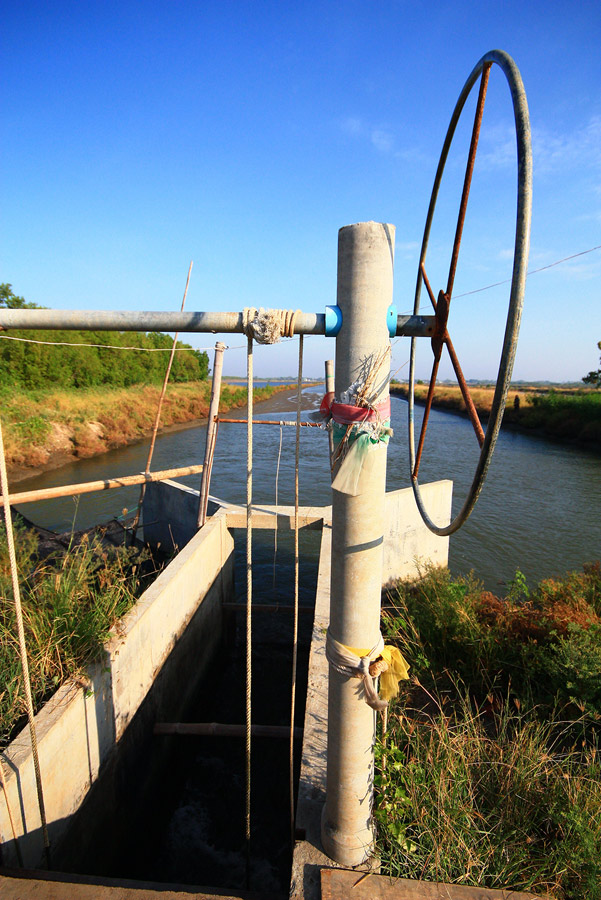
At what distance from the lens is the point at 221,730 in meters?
3.89

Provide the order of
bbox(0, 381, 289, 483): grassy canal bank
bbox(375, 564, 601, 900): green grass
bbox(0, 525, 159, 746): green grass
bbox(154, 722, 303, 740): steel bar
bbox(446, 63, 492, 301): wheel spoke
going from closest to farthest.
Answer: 1. bbox(446, 63, 492, 301): wheel spoke
2. bbox(375, 564, 601, 900): green grass
3. bbox(0, 525, 159, 746): green grass
4. bbox(154, 722, 303, 740): steel bar
5. bbox(0, 381, 289, 483): grassy canal bank

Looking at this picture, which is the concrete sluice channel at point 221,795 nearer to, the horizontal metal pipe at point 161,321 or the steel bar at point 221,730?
the steel bar at point 221,730

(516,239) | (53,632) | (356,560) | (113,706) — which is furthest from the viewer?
(113,706)

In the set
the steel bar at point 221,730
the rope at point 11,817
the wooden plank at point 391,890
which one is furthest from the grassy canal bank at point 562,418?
the rope at point 11,817

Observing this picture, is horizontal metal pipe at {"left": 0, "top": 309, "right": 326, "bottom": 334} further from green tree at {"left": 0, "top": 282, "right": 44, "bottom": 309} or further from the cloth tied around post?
green tree at {"left": 0, "top": 282, "right": 44, "bottom": 309}

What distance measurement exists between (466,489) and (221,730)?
1280 cm

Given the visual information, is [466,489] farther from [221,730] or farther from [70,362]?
[70,362]

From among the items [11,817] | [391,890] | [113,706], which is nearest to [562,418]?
[113,706]

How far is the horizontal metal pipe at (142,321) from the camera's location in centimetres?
170

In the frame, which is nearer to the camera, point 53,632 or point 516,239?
point 516,239

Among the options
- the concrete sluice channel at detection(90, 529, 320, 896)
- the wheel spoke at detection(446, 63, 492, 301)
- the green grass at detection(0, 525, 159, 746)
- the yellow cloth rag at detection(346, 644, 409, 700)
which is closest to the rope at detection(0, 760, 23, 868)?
the green grass at detection(0, 525, 159, 746)

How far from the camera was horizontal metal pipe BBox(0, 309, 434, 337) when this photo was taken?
5.52 feet

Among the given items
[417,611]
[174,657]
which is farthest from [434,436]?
[174,657]

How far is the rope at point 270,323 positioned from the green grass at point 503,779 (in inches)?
84.6
